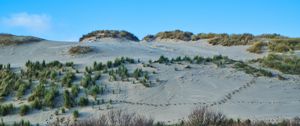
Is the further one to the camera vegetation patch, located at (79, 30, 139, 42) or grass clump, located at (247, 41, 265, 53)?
vegetation patch, located at (79, 30, 139, 42)

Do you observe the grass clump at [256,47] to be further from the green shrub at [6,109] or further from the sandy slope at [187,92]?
the green shrub at [6,109]

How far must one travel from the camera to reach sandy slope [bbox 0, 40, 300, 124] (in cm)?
2588

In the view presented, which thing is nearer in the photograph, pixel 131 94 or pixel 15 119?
pixel 15 119

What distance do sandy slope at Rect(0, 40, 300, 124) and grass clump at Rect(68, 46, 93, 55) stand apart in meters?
0.44

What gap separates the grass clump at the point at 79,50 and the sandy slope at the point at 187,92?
443 millimetres

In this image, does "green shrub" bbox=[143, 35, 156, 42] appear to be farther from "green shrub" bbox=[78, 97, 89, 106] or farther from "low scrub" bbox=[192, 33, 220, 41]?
"green shrub" bbox=[78, 97, 89, 106]

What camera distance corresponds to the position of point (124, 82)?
29.6 meters

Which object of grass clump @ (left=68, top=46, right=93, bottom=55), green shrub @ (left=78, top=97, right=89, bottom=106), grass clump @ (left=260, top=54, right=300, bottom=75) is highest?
grass clump @ (left=68, top=46, right=93, bottom=55)

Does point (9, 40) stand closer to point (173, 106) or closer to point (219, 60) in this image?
point (219, 60)

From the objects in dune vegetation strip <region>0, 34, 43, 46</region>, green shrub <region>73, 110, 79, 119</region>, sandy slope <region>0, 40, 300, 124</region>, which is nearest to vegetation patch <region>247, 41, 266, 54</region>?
sandy slope <region>0, 40, 300, 124</region>

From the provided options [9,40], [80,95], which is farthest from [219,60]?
[9,40]

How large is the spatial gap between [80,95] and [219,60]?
10.8 m

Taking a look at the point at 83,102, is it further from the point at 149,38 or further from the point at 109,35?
the point at 149,38

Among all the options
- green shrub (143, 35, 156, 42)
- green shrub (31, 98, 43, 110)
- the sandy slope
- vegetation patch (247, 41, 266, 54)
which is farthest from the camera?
green shrub (143, 35, 156, 42)
